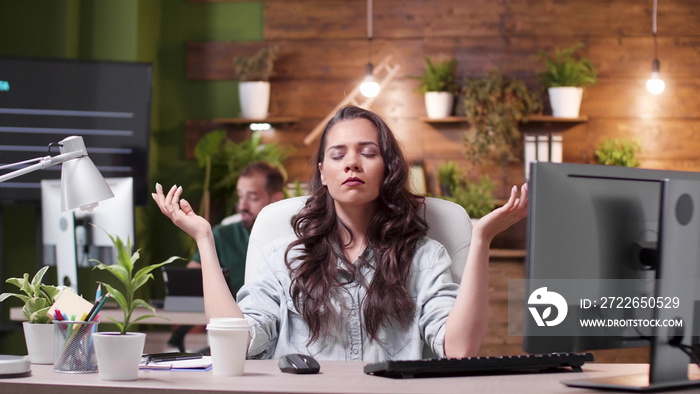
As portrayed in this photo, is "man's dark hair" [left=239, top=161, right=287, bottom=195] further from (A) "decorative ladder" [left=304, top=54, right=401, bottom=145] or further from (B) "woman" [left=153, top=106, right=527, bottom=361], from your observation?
(B) "woman" [left=153, top=106, right=527, bottom=361]

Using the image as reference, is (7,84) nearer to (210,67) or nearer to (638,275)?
(210,67)

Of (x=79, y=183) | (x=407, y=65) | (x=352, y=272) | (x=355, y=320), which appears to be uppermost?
(x=407, y=65)

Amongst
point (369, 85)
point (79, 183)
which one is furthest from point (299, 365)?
point (369, 85)

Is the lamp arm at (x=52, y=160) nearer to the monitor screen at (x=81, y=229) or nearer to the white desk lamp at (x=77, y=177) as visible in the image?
the white desk lamp at (x=77, y=177)

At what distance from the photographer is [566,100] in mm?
5301

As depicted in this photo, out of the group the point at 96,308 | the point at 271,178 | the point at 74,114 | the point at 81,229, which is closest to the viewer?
the point at 96,308

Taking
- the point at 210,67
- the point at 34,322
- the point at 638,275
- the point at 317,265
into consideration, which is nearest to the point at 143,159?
the point at 210,67

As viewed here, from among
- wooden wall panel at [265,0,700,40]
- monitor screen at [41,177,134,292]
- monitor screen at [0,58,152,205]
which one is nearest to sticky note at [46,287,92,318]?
monitor screen at [41,177,134,292]

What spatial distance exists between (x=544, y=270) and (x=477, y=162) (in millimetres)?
4081

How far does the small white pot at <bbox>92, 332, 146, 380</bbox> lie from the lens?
141cm

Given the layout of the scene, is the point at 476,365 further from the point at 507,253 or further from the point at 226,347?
the point at 507,253

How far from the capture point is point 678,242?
1492 millimetres

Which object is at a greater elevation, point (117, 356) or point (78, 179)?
point (78, 179)

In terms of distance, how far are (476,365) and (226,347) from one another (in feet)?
1.44
